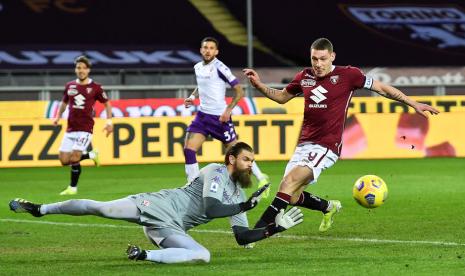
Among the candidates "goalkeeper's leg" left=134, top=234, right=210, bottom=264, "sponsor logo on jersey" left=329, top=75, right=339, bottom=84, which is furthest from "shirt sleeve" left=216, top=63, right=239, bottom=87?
"goalkeeper's leg" left=134, top=234, right=210, bottom=264

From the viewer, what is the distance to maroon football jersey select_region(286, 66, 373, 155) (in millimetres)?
12016

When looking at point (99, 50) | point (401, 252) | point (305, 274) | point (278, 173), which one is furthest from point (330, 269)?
point (99, 50)

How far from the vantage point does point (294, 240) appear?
12.3 m

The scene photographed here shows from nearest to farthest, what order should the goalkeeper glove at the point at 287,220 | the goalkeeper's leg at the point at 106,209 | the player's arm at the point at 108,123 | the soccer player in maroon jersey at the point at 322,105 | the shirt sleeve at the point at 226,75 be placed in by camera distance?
the goalkeeper glove at the point at 287,220 < the goalkeeper's leg at the point at 106,209 < the soccer player in maroon jersey at the point at 322,105 < the shirt sleeve at the point at 226,75 < the player's arm at the point at 108,123

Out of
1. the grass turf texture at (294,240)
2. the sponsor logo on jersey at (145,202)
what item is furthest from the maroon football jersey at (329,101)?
the sponsor logo on jersey at (145,202)

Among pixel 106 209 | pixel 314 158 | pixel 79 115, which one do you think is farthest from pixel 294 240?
pixel 79 115

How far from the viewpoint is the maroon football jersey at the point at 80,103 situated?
1903cm

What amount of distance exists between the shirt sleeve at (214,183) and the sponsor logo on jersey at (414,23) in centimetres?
3161

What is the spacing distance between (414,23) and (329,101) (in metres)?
30.4

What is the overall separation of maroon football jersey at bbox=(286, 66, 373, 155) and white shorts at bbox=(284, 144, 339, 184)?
0.07 m

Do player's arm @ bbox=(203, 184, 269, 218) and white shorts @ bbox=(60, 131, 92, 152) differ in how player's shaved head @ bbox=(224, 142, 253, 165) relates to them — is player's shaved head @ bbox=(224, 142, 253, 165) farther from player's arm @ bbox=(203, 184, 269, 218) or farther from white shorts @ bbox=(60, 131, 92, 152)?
white shorts @ bbox=(60, 131, 92, 152)

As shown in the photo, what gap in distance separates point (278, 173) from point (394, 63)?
750 inches

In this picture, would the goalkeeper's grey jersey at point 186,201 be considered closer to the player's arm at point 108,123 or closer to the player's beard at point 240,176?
the player's beard at point 240,176

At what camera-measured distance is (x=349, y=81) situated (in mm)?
12086
